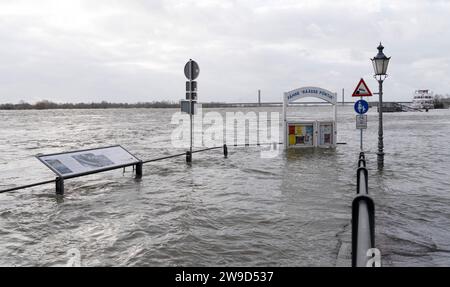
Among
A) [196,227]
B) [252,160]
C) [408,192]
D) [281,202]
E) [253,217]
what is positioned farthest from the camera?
[252,160]

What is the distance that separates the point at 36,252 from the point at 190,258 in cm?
219

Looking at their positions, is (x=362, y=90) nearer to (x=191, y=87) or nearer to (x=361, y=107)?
(x=361, y=107)

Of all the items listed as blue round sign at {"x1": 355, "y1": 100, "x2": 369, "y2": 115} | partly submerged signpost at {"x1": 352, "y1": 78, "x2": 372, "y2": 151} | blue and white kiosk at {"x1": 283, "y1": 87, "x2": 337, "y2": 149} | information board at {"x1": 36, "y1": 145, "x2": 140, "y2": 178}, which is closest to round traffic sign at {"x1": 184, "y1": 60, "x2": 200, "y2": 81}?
information board at {"x1": 36, "y1": 145, "x2": 140, "y2": 178}

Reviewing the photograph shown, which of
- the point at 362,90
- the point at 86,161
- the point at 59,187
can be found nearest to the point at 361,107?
the point at 362,90

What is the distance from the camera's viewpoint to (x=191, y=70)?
14375 mm

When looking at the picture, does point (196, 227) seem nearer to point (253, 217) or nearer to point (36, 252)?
point (253, 217)

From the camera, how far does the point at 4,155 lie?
1947 cm

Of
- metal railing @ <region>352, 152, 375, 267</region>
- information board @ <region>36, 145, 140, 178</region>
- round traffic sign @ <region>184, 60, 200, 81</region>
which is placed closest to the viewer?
metal railing @ <region>352, 152, 375, 267</region>

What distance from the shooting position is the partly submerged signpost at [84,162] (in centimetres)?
945

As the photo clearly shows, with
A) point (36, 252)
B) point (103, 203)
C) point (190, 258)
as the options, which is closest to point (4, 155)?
point (103, 203)

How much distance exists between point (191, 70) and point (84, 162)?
A: 18.3 feet

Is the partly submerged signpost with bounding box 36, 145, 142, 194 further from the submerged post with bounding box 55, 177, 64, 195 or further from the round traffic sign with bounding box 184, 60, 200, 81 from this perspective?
the round traffic sign with bounding box 184, 60, 200, 81

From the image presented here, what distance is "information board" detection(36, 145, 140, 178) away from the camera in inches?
376
